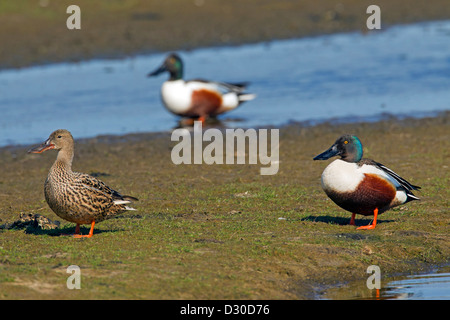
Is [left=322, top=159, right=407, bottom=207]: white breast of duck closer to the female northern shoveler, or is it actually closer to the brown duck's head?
the female northern shoveler

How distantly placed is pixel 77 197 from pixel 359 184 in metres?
2.88

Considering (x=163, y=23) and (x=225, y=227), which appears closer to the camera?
(x=225, y=227)

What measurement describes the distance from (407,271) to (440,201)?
6.56 ft

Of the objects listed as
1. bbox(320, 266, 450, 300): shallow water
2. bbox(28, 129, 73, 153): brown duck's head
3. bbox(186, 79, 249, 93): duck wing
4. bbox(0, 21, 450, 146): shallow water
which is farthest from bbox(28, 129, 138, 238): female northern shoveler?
bbox(186, 79, 249, 93): duck wing

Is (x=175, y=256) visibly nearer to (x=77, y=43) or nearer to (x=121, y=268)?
(x=121, y=268)

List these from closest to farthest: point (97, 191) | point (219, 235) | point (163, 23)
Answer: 1. point (97, 191)
2. point (219, 235)
3. point (163, 23)

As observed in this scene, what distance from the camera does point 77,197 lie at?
784 cm

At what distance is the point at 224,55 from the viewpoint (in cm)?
2259

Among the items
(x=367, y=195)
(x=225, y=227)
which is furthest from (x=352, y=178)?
(x=225, y=227)

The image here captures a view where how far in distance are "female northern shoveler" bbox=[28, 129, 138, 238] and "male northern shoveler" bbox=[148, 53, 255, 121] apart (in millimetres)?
8137

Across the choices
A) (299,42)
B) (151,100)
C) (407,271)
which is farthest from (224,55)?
(407,271)

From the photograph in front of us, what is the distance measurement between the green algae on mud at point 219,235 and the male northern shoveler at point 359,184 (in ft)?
0.84

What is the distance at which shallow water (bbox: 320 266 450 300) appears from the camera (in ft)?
23.6

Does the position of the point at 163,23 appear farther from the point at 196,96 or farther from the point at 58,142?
the point at 58,142
